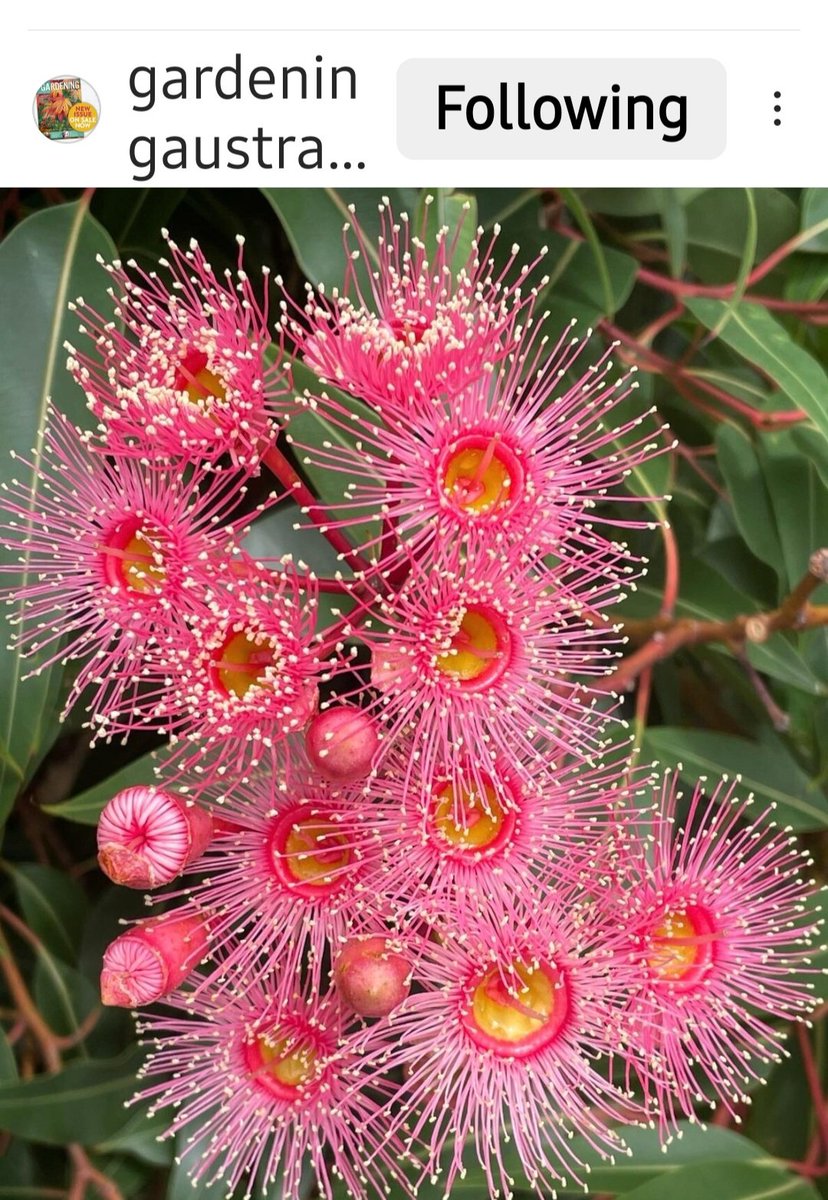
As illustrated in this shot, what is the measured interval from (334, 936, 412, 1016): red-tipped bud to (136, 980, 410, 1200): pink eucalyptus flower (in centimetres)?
10

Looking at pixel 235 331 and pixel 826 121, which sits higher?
pixel 826 121

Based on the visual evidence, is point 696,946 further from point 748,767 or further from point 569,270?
point 569,270

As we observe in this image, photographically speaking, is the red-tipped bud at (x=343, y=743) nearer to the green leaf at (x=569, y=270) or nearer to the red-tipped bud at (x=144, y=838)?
the red-tipped bud at (x=144, y=838)

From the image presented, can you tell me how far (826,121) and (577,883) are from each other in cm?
67

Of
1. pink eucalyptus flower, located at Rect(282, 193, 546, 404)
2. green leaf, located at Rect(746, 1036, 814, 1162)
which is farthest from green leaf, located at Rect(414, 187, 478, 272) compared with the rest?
green leaf, located at Rect(746, 1036, 814, 1162)

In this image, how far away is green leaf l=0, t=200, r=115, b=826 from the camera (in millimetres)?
875

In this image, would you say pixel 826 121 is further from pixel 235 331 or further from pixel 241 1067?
pixel 241 1067

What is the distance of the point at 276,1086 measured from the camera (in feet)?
2.98

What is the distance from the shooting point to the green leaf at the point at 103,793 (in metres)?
0.95

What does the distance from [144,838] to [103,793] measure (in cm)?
27

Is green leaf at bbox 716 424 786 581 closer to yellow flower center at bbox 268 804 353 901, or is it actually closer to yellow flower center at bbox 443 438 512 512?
yellow flower center at bbox 443 438 512 512

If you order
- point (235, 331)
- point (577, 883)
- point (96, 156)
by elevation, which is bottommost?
point (577, 883)

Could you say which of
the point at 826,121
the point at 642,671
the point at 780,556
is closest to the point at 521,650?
the point at 642,671

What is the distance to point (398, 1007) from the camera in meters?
0.77
